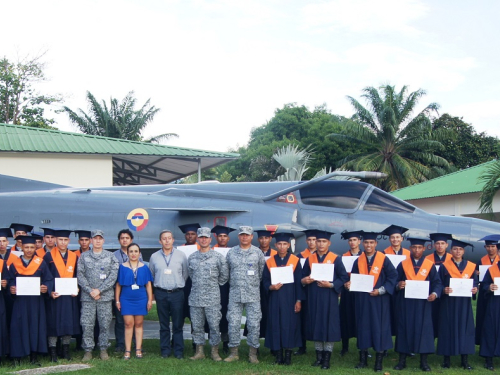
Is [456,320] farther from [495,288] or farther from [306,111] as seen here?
[306,111]

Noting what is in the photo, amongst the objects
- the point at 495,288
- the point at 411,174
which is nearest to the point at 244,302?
the point at 495,288

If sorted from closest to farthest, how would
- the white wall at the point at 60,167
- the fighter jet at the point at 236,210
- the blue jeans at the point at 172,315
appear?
1. the blue jeans at the point at 172,315
2. the fighter jet at the point at 236,210
3. the white wall at the point at 60,167

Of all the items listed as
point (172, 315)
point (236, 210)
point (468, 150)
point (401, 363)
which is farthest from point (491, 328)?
point (468, 150)

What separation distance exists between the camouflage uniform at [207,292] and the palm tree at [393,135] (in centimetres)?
2939

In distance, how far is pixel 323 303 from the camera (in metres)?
7.32

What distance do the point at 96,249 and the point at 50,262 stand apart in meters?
0.66

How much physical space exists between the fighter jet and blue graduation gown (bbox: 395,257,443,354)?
2243 millimetres

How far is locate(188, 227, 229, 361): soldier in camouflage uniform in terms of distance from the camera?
7.49 meters

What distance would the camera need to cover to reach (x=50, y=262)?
7504mm

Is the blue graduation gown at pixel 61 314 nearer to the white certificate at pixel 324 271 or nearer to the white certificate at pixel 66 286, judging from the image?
the white certificate at pixel 66 286

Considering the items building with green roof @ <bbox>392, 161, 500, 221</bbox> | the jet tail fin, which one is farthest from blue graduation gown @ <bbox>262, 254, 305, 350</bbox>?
building with green roof @ <bbox>392, 161, 500, 221</bbox>

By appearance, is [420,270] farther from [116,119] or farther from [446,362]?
[116,119]

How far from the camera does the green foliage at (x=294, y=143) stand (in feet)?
147

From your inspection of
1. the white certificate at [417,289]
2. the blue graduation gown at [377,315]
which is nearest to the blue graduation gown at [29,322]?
the blue graduation gown at [377,315]
